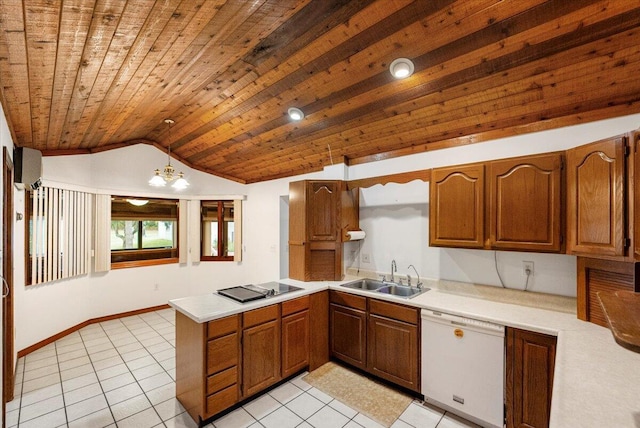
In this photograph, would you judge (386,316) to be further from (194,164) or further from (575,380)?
(194,164)

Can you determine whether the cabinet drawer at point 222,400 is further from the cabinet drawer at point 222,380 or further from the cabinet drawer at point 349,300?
the cabinet drawer at point 349,300

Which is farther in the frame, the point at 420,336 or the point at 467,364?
the point at 420,336

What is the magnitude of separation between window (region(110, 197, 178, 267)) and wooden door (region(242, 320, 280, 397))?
11.0 ft

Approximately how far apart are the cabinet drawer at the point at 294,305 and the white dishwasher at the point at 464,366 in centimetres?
112

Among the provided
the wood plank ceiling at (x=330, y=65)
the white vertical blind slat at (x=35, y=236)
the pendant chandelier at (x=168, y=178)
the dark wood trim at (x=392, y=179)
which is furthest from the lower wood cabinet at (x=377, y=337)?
the white vertical blind slat at (x=35, y=236)

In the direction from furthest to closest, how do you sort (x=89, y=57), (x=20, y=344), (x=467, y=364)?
1. (x=20, y=344)
2. (x=467, y=364)
3. (x=89, y=57)

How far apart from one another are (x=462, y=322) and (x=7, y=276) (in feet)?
12.1

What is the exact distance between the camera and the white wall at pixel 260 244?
7.92 feet

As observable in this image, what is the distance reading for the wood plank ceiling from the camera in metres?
1.50

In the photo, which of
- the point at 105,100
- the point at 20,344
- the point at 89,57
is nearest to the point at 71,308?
the point at 20,344

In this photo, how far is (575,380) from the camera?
1218mm

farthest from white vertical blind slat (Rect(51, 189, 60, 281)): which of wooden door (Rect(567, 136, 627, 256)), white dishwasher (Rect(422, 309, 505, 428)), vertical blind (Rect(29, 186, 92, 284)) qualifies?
wooden door (Rect(567, 136, 627, 256))

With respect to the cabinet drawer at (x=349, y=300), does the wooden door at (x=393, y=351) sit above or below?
below

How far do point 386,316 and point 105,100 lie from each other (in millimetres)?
3141
